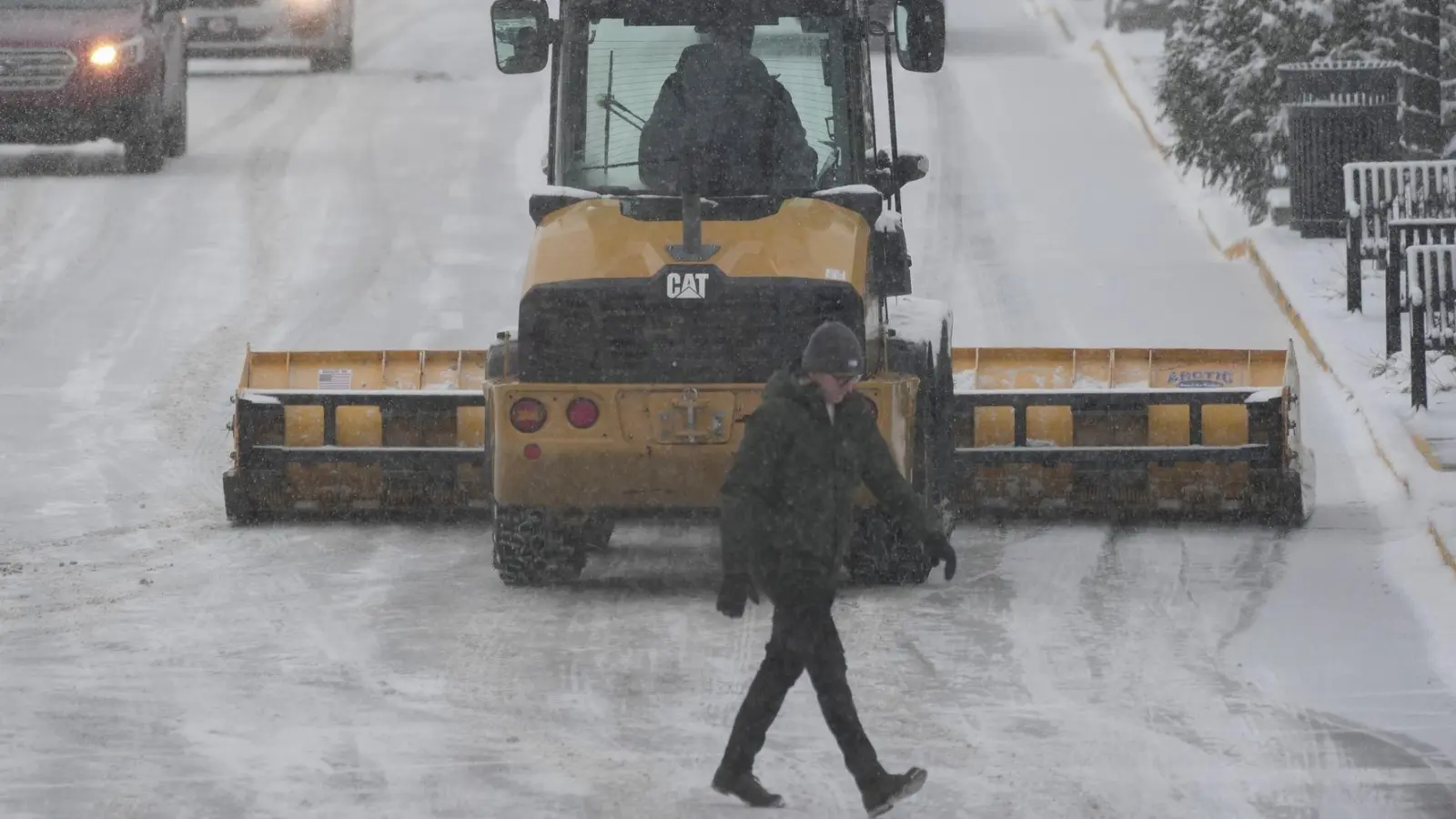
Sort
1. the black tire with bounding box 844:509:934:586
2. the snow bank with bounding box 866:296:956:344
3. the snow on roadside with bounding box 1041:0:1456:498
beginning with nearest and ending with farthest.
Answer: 1. the black tire with bounding box 844:509:934:586
2. the snow bank with bounding box 866:296:956:344
3. the snow on roadside with bounding box 1041:0:1456:498

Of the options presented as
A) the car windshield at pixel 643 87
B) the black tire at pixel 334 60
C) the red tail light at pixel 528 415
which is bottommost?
the red tail light at pixel 528 415

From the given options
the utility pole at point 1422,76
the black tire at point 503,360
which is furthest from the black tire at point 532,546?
the utility pole at point 1422,76

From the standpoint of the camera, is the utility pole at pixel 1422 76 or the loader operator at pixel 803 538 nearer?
the loader operator at pixel 803 538

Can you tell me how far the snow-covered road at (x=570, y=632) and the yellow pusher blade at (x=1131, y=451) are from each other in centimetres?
18

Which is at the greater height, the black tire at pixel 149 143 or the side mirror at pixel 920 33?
the black tire at pixel 149 143

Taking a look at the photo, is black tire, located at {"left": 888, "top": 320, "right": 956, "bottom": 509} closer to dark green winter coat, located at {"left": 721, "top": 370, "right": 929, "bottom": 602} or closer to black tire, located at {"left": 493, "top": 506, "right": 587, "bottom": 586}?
black tire, located at {"left": 493, "top": 506, "right": 587, "bottom": 586}

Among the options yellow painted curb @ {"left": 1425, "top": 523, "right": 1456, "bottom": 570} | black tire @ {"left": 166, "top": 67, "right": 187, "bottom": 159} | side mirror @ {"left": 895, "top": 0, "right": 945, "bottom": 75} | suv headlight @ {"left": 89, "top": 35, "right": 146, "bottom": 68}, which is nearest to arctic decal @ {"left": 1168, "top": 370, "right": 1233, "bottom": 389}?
yellow painted curb @ {"left": 1425, "top": 523, "right": 1456, "bottom": 570}

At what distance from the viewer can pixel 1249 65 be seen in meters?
22.6

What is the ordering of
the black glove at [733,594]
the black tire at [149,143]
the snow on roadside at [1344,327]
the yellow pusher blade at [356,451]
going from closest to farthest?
the black glove at [733,594], the yellow pusher blade at [356,451], the snow on roadside at [1344,327], the black tire at [149,143]

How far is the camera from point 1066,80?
3072 centimetres

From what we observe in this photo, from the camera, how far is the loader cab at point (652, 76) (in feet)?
37.7

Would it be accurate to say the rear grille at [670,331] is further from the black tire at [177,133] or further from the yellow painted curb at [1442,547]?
the black tire at [177,133]

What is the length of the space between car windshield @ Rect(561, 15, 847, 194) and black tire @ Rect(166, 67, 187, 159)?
14022 mm

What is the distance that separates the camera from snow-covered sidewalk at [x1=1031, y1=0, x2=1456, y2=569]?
13.4 m
